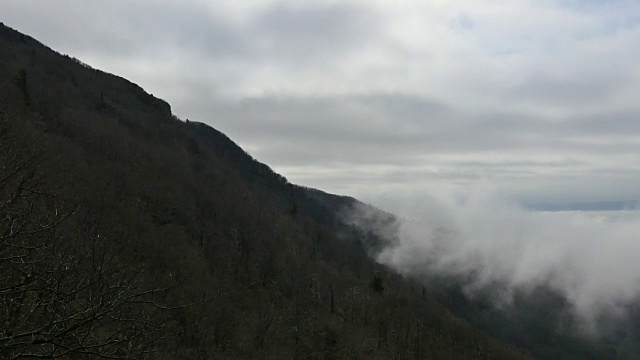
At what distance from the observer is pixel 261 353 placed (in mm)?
60000

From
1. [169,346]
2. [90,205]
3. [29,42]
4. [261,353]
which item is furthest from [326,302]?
[29,42]

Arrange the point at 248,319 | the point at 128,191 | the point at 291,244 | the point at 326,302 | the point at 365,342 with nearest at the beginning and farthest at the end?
the point at 248,319 → the point at 128,191 → the point at 365,342 → the point at 326,302 → the point at 291,244

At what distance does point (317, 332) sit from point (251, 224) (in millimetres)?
46640

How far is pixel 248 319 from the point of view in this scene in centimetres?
6881

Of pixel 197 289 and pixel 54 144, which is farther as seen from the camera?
pixel 54 144

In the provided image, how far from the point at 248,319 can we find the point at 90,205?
28.9 meters

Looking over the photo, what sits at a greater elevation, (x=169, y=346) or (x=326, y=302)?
(x=169, y=346)

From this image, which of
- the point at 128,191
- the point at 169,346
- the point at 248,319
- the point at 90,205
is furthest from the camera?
the point at 128,191

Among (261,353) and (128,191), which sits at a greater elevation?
(128,191)

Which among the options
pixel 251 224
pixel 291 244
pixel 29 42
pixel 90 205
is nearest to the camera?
pixel 90 205

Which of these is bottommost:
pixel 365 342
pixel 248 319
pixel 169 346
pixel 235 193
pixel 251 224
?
pixel 365 342

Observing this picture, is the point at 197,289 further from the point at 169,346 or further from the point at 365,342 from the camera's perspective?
the point at 365,342

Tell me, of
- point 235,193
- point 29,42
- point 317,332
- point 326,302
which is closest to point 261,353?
point 317,332

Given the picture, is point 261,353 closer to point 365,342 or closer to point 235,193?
point 365,342
